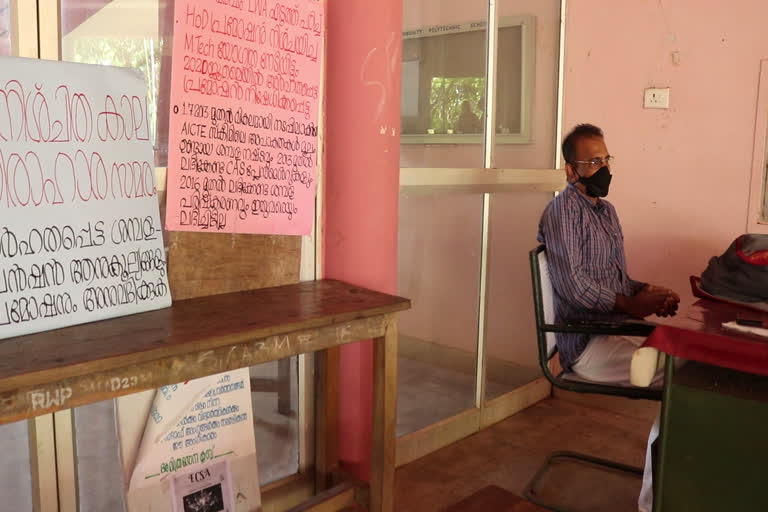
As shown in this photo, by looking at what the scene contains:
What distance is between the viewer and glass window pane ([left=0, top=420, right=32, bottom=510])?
4.77 ft

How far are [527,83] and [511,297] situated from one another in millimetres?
1032

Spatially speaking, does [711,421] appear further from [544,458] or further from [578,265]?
[544,458]

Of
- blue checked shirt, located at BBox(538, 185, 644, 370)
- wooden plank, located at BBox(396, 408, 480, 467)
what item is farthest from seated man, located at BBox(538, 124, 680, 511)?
wooden plank, located at BBox(396, 408, 480, 467)

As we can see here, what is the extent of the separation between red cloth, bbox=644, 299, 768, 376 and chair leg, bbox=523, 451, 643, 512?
0.84 meters

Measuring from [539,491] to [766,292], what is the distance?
1.03 meters

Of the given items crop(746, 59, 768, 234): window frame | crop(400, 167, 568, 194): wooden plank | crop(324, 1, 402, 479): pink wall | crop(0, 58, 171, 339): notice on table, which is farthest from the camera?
crop(746, 59, 768, 234): window frame

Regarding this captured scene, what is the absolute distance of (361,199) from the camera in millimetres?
1955

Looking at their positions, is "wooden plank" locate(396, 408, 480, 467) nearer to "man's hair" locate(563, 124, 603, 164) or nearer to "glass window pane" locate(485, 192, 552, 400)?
"glass window pane" locate(485, 192, 552, 400)

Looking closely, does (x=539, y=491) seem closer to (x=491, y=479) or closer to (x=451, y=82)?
(x=491, y=479)

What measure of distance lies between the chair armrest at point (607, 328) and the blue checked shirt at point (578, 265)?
4.7 inches

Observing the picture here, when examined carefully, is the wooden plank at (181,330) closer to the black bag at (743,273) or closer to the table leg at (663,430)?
the table leg at (663,430)

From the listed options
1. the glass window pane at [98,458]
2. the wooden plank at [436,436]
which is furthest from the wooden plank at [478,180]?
the glass window pane at [98,458]

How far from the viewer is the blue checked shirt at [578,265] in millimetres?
2273

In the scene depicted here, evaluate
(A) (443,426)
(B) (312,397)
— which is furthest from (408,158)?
(A) (443,426)
